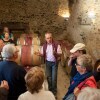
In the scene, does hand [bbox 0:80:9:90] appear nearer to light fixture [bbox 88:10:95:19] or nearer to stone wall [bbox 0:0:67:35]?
light fixture [bbox 88:10:95:19]

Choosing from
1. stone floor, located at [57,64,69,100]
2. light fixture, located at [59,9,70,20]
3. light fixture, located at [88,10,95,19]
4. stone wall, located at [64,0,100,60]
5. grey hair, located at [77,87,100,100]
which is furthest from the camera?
light fixture, located at [59,9,70,20]

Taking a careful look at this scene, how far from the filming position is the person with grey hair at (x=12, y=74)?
276 cm

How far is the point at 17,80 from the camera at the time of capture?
278 centimetres

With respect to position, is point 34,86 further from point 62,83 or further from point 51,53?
point 62,83

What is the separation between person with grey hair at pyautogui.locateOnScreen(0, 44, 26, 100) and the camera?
276 centimetres

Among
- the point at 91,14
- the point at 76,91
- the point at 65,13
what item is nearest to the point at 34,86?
the point at 76,91

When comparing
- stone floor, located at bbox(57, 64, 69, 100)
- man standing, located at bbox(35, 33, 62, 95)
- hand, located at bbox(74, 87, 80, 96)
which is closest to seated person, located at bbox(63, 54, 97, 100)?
hand, located at bbox(74, 87, 80, 96)

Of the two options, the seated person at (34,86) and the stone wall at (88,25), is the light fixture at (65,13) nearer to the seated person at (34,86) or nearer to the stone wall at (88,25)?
the stone wall at (88,25)

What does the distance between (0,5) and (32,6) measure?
1.43 metres

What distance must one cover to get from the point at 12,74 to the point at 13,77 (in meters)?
0.04

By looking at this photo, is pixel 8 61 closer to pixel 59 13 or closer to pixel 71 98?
pixel 71 98

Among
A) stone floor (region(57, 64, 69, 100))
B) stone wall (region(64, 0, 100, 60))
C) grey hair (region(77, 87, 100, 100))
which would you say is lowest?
stone floor (region(57, 64, 69, 100))

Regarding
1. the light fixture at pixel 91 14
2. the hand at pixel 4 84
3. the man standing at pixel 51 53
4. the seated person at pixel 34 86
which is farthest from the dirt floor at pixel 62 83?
the seated person at pixel 34 86

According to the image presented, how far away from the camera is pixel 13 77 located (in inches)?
108
